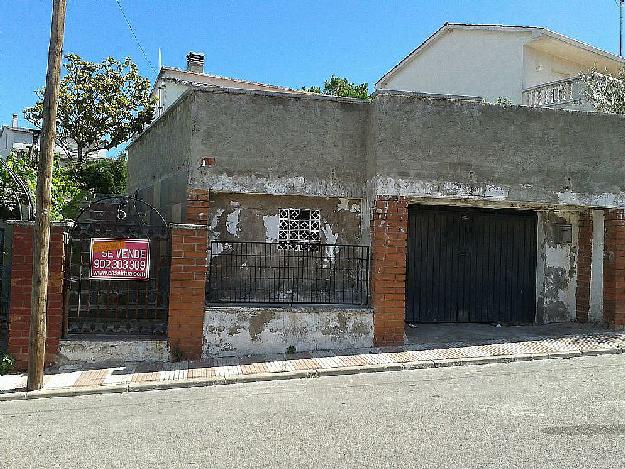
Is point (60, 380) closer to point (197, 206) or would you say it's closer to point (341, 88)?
point (197, 206)

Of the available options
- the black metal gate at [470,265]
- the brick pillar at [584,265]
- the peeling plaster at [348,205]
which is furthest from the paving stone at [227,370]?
the brick pillar at [584,265]

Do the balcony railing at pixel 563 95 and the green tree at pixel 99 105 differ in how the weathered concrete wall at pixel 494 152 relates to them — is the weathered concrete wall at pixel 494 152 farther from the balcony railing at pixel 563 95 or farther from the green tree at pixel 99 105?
the green tree at pixel 99 105

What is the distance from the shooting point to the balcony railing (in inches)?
575

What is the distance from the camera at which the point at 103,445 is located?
5176mm

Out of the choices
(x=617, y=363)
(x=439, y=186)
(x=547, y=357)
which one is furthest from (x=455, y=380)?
(x=439, y=186)

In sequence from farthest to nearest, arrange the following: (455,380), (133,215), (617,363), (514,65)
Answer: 1. (514,65)
2. (133,215)
3. (617,363)
4. (455,380)

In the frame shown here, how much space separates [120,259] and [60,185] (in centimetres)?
748

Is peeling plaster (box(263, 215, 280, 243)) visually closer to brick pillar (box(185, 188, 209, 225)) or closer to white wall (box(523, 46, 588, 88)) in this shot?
brick pillar (box(185, 188, 209, 225))

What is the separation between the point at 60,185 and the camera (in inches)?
575

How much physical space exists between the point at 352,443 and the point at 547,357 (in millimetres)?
5120

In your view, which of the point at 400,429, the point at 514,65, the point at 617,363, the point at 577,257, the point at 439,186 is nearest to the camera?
the point at 400,429

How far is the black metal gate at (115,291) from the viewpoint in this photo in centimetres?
831

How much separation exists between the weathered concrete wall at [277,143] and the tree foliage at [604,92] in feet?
24.6

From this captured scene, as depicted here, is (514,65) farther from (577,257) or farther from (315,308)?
(315,308)
